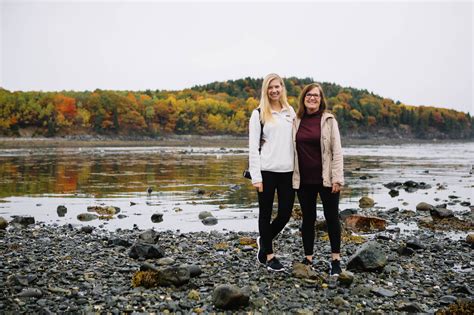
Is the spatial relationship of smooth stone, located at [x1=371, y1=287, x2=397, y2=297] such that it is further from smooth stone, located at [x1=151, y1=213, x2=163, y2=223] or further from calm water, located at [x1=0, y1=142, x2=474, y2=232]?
smooth stone, located at [x1=151, y1=213, x2=163, y2=223]

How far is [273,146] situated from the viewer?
23.2ft

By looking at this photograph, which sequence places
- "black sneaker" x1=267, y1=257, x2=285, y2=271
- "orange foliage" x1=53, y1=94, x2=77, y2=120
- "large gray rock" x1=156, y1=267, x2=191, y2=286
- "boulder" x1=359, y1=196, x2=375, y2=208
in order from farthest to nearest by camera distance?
"orange foliage" x1=53, y1=94, x2=77, y2=120
"boulder" x1=359, y1=196, x2=375, y2=208
"black sneaker" x1=267, y1=257, x2=285, y2=271
"large gray rock" x1=156, y1=267, x2=191, y2=286

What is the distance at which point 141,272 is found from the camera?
696 cm

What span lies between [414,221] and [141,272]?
9899 millimetres

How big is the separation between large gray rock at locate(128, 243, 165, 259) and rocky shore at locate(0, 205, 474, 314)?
20mm

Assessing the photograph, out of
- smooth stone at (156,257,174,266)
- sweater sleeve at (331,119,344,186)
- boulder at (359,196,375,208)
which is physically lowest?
boulder at (359,196,375,208)

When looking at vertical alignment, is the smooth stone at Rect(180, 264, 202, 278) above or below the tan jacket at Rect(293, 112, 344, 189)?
below

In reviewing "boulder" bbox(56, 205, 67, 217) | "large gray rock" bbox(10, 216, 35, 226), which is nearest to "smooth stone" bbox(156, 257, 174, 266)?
"large gray rock" bbox(10, 216, 35, 226)

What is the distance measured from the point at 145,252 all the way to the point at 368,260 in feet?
13.8

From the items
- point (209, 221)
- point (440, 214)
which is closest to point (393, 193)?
point (440, 214)

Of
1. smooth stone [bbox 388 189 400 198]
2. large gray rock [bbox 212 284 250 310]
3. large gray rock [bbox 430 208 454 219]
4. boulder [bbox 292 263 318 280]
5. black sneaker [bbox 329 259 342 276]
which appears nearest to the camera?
large gray rock [bbox 212 284 250 310]

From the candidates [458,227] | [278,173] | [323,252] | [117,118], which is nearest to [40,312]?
[278,173]

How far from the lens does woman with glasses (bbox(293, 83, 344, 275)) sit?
705 centimetres

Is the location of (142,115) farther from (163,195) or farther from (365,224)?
(365,224)
